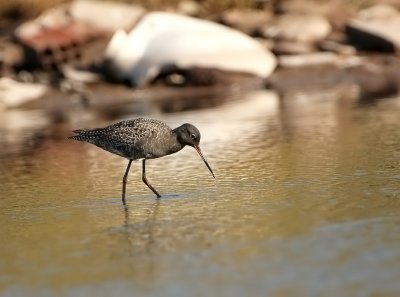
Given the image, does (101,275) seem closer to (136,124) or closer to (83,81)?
(136,124)

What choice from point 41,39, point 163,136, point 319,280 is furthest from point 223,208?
point 41,39

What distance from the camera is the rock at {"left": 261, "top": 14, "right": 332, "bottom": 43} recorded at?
2545cm

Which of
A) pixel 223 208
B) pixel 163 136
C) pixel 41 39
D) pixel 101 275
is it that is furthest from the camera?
pixel 41 39

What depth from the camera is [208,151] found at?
45.1 feet

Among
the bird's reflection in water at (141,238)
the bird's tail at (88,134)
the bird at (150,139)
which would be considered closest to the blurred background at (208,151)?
the bird's reflection in water at (141,238)

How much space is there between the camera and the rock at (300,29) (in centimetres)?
2545

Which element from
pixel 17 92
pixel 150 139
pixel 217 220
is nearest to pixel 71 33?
pixel 17 92

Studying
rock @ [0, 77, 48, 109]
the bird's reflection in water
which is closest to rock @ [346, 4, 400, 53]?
rock @ [0, 77, 48, 109]

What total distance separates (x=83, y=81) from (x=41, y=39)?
1867 mm

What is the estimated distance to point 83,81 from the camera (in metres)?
24.0

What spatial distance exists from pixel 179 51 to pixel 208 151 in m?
9.90

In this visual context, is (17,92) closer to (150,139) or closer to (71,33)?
(71,33)

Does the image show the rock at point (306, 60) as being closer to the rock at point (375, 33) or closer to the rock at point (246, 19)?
the rock at point (375, 33)

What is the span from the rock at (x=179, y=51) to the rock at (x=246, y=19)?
2468 mm
